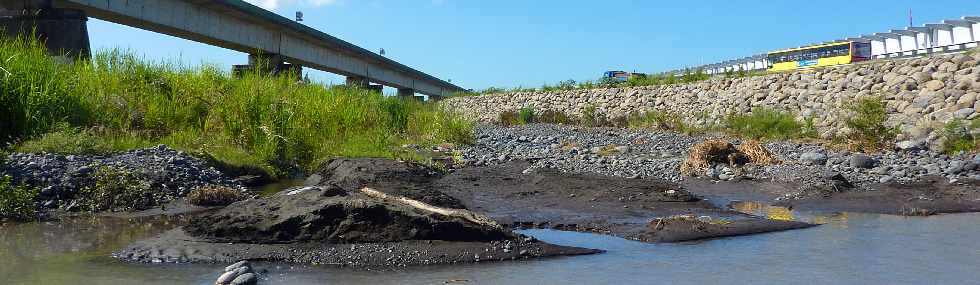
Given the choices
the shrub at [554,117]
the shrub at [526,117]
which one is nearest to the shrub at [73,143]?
the shrub at [554,117]

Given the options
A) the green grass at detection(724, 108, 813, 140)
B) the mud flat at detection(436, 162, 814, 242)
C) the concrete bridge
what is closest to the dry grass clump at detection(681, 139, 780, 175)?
the mud flat at detection(436, 162, 814, 242)

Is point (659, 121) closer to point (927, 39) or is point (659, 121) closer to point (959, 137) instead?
point (927, 39)

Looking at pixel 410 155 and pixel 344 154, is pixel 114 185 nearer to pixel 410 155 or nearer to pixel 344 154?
pixel 344 154

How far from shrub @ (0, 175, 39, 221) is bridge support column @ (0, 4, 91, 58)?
1203 cm

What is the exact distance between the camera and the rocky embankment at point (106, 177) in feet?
26.6

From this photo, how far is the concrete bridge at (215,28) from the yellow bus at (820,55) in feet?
63.6

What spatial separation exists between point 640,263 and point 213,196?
5.11 metres

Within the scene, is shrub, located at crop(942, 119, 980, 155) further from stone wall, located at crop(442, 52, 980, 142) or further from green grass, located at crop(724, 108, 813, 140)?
green grass, located at crop(724, 108, 813, 140)

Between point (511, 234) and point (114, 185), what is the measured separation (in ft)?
15.7

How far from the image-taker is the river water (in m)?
4.69

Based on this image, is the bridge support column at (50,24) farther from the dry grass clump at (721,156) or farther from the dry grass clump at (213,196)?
the dry grass clump at (721,156)

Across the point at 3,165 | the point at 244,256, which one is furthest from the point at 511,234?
the point at 3,165

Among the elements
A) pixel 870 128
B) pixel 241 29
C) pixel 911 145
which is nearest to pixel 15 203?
pixel 911 145

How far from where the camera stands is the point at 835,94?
2305 cm
